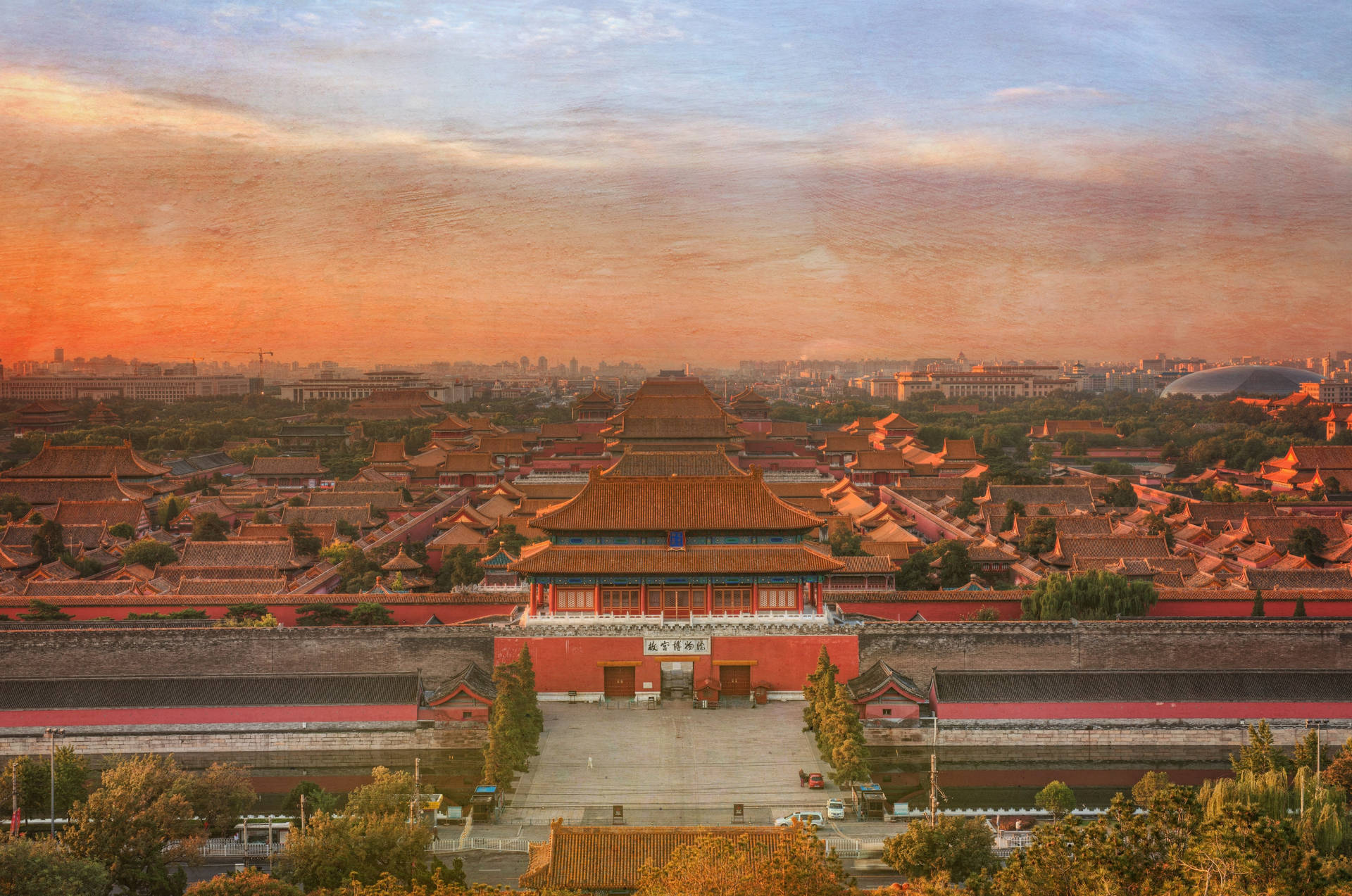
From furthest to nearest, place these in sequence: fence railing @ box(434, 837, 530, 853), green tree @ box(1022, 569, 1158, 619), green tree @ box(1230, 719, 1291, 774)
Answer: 1. green tree @ box(1022, 569, 1158, 619)
2. green tree @ box(1230, 719, 1291, 774)
3. fence railing @ box(434, 837, 530, 853)

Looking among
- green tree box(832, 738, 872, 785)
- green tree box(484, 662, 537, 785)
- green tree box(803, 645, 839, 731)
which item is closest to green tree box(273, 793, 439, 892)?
green tree box(484, 662, 537, 785)

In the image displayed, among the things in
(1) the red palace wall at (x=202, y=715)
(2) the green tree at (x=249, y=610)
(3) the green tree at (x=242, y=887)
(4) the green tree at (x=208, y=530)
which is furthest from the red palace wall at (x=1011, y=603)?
(4) the green tree at (x=208, y=530)

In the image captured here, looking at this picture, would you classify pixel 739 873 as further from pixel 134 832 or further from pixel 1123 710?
pixel 1123 710

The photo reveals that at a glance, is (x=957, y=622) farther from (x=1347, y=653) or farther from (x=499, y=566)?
(x=499, y=566)

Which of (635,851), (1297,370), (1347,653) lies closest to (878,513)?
(1347,653)

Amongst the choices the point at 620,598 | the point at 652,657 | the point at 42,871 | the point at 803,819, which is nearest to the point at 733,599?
the point at 652,657

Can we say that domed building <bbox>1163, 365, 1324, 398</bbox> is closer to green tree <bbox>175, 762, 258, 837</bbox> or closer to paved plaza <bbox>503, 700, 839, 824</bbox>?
paved plaza <bbox>503, 700, 839, 824</bbox>

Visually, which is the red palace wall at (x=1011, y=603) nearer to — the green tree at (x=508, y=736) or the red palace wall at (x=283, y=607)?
the red palace wall at (x=283, y=607)

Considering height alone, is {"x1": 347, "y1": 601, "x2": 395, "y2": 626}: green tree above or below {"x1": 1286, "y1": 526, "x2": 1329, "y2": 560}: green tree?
below
